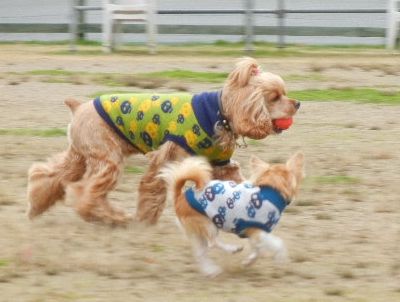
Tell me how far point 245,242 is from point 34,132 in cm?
369

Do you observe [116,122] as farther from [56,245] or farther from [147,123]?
[56,245]

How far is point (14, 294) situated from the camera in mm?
4391

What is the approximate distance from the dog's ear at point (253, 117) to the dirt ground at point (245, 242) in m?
0.62

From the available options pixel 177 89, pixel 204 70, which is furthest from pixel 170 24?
pixel 177 89

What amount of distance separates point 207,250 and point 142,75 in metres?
7.90

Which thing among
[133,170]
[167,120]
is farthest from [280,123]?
[133,170]

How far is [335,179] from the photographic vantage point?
6.83 metres

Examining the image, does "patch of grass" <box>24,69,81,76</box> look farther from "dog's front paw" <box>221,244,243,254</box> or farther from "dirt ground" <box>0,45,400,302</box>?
"dog's front paw" <box>221,244,243,254</box>

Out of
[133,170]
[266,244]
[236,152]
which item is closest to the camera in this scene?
[266,244]

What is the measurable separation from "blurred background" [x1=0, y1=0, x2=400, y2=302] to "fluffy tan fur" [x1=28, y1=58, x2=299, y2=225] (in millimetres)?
114

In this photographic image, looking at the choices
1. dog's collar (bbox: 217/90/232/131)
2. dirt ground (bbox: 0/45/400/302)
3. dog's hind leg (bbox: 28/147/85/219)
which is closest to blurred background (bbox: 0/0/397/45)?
dirt ground (bbox: 0/45/400/302)

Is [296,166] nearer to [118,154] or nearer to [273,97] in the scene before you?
[273,97]

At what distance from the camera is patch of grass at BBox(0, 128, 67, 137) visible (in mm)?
8414

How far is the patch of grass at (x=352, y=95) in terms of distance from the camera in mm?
10484
